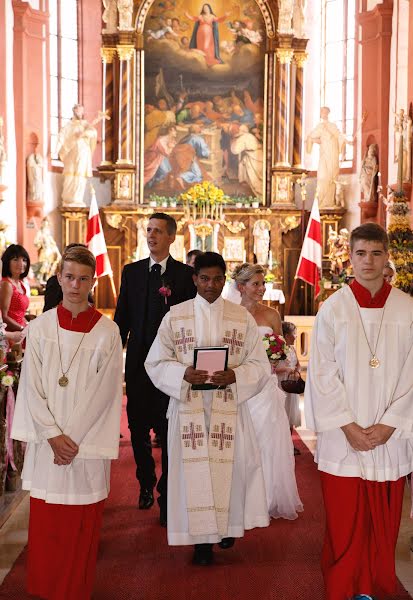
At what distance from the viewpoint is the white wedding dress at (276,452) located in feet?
20.3

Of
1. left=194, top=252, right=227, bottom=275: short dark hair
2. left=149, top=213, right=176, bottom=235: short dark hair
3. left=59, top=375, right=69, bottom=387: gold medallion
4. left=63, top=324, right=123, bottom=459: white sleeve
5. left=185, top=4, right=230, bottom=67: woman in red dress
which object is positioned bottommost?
left=63, top=324, right=123, bottom=459: white sleeve

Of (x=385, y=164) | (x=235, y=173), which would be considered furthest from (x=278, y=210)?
(x=385, y=164)

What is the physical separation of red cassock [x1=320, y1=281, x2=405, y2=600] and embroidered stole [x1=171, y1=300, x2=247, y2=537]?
2.64 ft

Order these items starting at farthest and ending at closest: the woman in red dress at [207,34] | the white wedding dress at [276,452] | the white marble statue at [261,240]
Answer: the woman in red dress at [207,34]
the white marble statue at [261,240]
the white wedding dress at [276,452]

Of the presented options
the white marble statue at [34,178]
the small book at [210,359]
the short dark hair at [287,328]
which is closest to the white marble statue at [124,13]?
the white marble statue at [34,178]

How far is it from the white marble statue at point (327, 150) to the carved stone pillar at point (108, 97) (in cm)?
456

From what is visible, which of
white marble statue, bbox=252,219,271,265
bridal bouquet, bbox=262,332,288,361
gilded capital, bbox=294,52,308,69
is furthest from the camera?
gilded capital, bbox=294,52,308,69

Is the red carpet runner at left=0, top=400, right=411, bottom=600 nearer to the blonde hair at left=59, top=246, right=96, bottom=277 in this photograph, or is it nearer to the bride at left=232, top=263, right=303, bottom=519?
the bride at left=232, top=263, right=303, bottom=519

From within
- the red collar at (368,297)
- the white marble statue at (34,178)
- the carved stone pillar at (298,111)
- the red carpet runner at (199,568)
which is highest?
the carved stone pillar at (298,111)

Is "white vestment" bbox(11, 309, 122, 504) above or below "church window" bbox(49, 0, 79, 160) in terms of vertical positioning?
below

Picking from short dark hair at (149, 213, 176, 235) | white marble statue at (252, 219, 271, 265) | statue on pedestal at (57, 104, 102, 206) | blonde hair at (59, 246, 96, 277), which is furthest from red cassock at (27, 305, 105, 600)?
statue on pedestal at (57, 104, 102, 206)

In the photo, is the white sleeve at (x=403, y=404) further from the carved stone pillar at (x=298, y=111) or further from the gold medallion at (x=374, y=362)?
the carved stone pillar at (x=298, y=111)

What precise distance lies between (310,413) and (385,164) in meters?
14.6

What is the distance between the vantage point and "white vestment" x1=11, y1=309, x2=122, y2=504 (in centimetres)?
411
